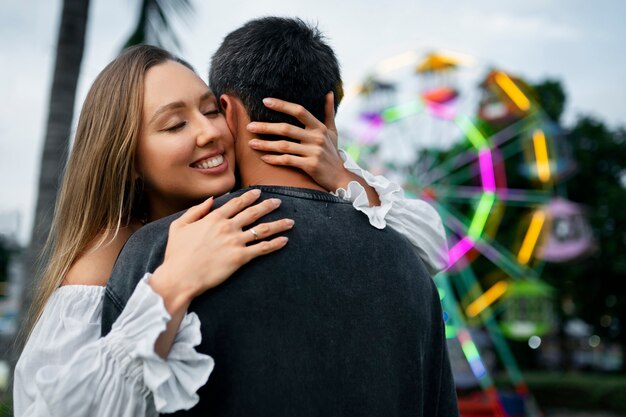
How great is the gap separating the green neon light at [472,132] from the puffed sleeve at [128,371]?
36.9 ft

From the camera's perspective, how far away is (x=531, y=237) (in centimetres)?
1338

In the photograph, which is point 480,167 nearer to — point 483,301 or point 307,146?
point 483,301

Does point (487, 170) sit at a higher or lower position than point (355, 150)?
lower

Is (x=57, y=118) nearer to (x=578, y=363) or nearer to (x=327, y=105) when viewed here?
(x=327, y=105)

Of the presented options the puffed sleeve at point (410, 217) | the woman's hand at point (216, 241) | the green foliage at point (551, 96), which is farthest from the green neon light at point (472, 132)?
the green foliage at point (551, 96)

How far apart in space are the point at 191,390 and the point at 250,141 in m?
0.64

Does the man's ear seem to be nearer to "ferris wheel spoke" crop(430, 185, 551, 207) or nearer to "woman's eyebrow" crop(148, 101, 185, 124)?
"woman's eyebrow" crop(148, 101, 185, 124)

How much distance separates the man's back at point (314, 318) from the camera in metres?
1.62

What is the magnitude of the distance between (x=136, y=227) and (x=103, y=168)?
0.22m

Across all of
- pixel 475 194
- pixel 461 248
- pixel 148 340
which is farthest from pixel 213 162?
pixel 475 194

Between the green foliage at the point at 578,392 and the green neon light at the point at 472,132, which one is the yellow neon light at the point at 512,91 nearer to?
the green neon light at the point at 472,132

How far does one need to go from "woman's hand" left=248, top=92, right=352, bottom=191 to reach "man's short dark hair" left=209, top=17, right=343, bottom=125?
30 millimetres

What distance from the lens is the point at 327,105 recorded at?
1.96 metres

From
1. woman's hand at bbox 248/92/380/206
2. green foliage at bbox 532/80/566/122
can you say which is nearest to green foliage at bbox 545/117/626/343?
green foliage at bbox 532/80/566/122
